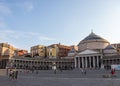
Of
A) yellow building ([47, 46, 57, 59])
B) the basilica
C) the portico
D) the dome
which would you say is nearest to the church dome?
the basilica

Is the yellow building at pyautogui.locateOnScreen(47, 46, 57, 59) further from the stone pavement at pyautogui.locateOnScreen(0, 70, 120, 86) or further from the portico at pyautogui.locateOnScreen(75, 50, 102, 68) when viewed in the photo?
the stone pavement at pyautogui.locateOnScreen(0, 70, 120, 86)

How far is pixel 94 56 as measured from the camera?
105625 mm

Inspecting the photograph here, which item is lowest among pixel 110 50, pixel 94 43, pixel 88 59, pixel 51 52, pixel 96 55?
pixel 88 59

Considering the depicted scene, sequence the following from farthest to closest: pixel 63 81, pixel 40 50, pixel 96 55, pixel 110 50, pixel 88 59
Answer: pixel 40 50, pixel 110 50, pixel 88 59, pixel 96 55, pixel 63 81

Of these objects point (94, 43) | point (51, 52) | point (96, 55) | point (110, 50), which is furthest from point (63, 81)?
point (51, 52)

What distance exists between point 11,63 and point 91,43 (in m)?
46.4

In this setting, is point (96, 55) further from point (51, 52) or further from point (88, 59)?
point (51, 52)

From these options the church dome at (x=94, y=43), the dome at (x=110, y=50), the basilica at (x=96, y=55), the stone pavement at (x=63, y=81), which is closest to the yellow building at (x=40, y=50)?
the church dome at (x=94, y=43)

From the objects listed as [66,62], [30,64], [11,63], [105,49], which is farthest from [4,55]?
[105,49]

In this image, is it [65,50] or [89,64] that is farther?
[65,50]

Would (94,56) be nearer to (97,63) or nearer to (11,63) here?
(97,63)

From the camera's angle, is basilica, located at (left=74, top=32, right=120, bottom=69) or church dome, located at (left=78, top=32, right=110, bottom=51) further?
church dome, located at (left=78, top=32, right=110, bottom=51)

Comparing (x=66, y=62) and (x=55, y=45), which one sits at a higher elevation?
(x=55, y=45)

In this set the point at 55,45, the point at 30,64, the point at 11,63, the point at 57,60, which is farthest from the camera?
the point at 55,45
